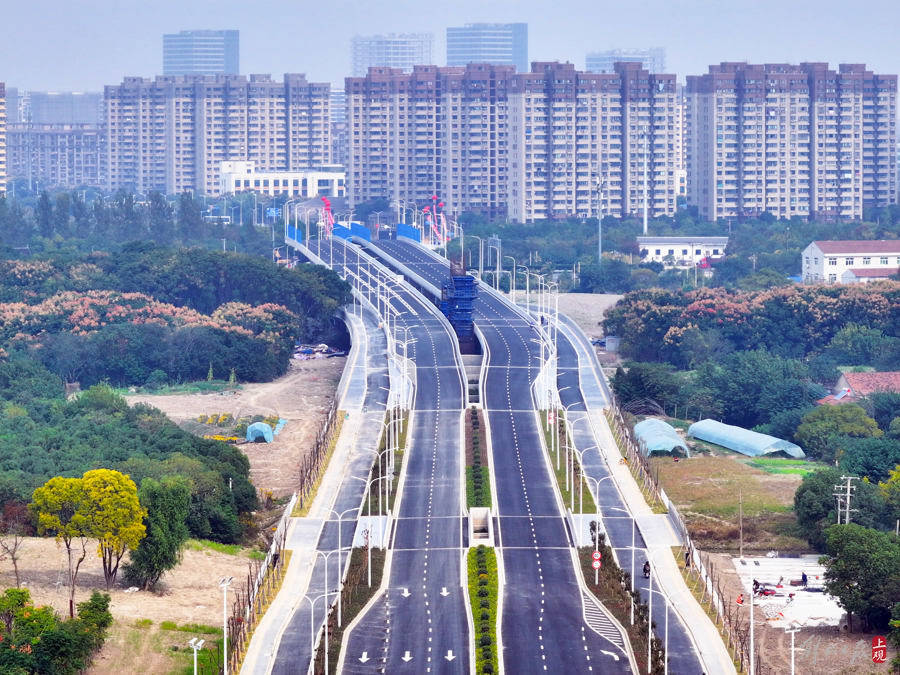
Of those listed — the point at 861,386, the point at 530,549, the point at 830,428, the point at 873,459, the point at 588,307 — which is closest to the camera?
the point at 530,549

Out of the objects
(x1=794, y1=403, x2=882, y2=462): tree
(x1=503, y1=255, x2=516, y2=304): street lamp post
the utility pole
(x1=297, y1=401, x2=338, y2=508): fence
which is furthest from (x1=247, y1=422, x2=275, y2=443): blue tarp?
(x1=503, y1=255, x2=516, y2=304): street lamp post

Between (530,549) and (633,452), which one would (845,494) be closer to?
(530,549)

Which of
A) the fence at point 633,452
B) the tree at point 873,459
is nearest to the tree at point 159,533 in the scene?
the fence at point 633,452

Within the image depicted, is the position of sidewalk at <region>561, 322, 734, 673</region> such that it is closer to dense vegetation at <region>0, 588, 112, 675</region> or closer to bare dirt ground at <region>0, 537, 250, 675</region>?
bare dirt ground at <region>0, 537, 250, 675</region>

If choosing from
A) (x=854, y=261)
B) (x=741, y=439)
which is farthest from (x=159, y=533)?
(x=854, y=261)

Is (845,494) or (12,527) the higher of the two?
(845,494)

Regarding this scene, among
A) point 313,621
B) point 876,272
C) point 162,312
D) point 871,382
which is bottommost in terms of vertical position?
point 313,621

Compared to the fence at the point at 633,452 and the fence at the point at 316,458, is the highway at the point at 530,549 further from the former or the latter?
the fence at the point at 316,458

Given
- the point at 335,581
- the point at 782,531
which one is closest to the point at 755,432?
the point at 782,531
